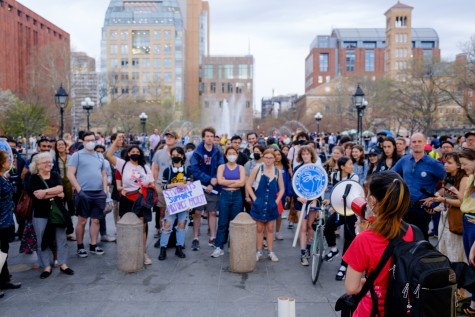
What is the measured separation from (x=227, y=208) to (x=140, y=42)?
10163 centimetres

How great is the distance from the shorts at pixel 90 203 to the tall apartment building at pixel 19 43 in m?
54.0

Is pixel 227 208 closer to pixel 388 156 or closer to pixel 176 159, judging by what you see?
pixel 176 159

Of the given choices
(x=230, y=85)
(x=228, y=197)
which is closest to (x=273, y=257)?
(x=228, y=197)

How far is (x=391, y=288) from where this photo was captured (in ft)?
9.44

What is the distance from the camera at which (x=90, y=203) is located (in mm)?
8273

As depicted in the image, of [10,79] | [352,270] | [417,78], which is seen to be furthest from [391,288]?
[10,79]

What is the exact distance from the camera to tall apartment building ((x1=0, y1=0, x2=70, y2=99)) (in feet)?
213

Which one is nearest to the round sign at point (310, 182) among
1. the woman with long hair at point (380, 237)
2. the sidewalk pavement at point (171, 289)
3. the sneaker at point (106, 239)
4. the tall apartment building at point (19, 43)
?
the sidewalk pavement at point (171, 289)

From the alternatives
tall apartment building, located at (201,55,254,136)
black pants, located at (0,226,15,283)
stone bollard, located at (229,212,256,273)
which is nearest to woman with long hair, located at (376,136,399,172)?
stone bollard, located at (229,212,256,273)

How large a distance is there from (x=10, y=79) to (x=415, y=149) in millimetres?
71435

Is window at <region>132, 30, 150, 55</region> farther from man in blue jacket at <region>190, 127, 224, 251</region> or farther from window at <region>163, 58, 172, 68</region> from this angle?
man in blue jacket at <region>190, 127, 224, 251</region>

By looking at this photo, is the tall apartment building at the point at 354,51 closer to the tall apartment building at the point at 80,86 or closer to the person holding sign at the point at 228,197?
the tall apartment building at the point at 80,86

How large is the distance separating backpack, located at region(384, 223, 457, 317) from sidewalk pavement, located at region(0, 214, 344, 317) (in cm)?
326

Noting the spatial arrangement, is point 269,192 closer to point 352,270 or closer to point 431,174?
point 431,174
